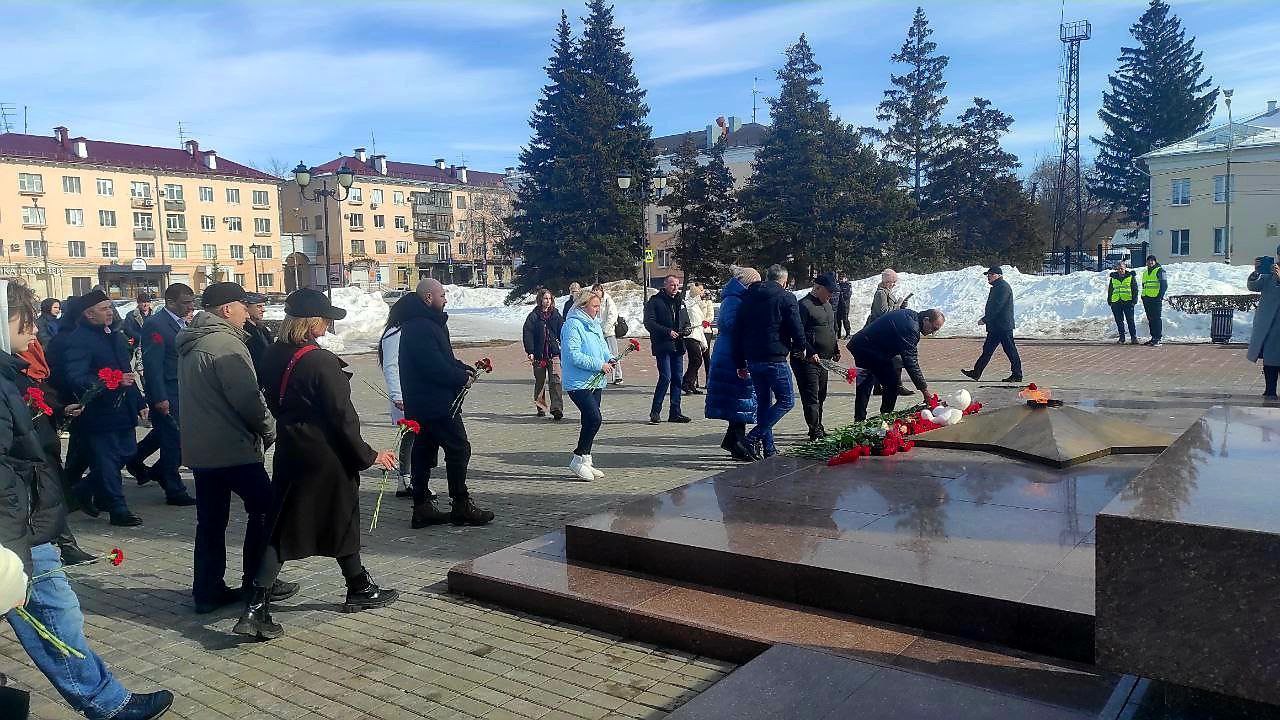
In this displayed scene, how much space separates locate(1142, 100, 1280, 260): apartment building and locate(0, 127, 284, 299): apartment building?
6057cm

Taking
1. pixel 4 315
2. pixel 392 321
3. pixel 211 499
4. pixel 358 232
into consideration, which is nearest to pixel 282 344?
pixel 211 499

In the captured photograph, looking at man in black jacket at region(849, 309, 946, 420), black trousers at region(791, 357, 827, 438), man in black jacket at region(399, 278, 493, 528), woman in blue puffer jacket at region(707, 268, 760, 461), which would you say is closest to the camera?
man in black jacket at region(399, 278, 493, 528)

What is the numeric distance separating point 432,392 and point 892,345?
4501 millimetres

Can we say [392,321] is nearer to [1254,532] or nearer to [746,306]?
[746,306]

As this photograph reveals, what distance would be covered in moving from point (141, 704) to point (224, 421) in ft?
5.53

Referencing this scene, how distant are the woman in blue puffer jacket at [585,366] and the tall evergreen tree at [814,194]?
3399 centimetres

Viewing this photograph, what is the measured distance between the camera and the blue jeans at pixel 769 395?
27.6 ft

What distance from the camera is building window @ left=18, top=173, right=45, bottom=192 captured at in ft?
219

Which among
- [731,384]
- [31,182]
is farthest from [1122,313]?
[31,182]

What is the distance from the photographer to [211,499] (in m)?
5.27

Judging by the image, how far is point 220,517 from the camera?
532 centimetres

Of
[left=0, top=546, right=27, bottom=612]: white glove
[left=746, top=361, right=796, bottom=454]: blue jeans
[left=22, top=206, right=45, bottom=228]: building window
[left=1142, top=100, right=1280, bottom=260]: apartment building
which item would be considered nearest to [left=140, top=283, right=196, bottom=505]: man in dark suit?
[left=746, top=361, right=796, bottom=454]: blue jeans

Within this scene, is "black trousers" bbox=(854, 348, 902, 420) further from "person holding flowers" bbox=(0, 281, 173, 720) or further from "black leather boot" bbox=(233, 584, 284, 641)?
"person holding flowers" bbox=(0, 281, 173, 720)

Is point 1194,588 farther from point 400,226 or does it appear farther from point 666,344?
point 400,226
